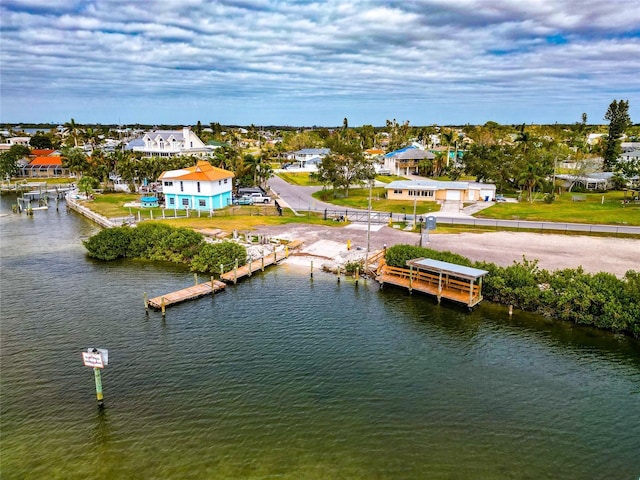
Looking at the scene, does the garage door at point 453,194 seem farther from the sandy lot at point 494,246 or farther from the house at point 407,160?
the house at point 407,160

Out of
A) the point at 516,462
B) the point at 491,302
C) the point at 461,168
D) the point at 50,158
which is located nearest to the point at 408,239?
the point at 491,302

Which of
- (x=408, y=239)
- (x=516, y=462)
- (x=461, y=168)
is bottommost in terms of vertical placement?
(x=516, y=462)

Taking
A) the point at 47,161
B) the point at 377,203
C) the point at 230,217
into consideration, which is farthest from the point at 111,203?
the point at 47,161

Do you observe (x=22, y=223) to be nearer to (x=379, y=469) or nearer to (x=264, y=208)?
(x=264, y=208)

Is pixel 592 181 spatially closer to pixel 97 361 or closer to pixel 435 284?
pixel 435 284

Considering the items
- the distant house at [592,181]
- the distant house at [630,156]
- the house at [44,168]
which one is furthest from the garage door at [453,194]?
the house at [44,168]
